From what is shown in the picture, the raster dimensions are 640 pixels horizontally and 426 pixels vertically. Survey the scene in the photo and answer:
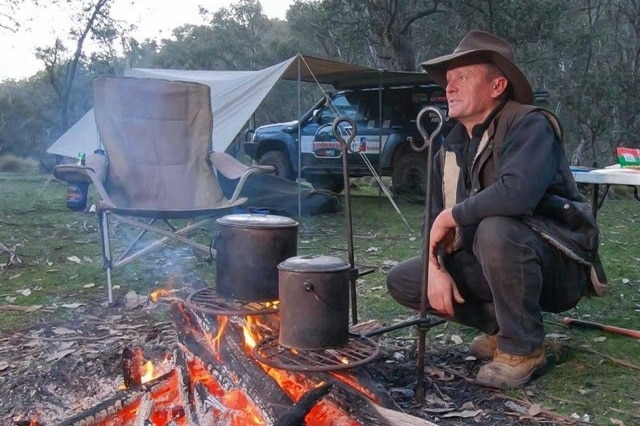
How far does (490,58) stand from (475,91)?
0.43 feet

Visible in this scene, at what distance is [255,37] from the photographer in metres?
32.3

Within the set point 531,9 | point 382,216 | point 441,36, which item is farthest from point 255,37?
point 382,216

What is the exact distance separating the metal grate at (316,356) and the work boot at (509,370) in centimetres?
64

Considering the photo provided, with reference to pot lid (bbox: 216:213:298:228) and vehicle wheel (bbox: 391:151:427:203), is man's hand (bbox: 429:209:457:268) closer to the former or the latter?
pot lid (bbox: 216:213:298:228)

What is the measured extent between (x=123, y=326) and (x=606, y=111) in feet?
46.4

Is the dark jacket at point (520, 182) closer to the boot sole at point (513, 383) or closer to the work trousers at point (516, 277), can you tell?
the work trousers at point (516, 277)

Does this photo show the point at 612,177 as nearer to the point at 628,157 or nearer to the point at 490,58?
Answer: the point at 628,157

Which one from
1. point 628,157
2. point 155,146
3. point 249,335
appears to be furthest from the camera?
point 155,146

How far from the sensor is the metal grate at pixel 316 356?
183 cm

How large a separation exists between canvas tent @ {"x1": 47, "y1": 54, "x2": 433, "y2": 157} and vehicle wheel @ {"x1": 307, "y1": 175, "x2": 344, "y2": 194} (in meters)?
1.47

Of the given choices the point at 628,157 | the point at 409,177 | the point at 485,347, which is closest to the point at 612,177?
the point at 628,157

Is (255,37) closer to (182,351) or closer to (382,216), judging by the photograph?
(382,216)

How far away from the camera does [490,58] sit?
244 centimetres

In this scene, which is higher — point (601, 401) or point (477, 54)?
point (477, 54)
